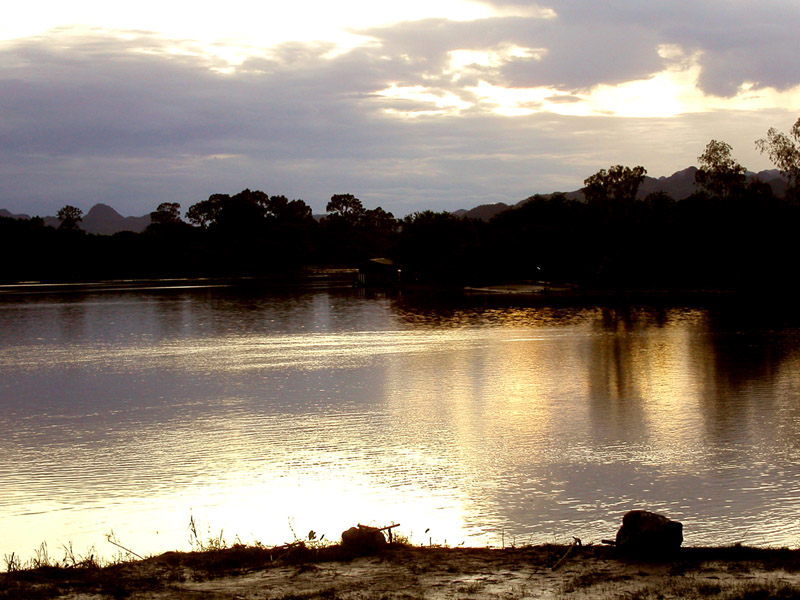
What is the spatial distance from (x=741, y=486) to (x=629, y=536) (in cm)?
500

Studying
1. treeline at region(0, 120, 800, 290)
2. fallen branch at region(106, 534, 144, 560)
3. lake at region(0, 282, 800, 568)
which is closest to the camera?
fallen branch at region(106, 534, 144, 560)

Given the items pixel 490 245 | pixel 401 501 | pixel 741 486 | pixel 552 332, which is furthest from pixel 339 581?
pixel 490 245

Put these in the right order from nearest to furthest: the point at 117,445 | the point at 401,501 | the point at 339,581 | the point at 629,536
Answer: the point at 339,581, the point at 629,536, the point at 401,501, the point at 117,445

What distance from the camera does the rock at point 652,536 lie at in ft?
27.5

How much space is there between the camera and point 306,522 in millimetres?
11562

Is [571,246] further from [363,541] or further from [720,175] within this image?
[363,541]

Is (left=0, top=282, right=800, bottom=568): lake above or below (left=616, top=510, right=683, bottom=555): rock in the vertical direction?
below

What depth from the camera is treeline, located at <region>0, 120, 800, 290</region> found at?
74125 mm

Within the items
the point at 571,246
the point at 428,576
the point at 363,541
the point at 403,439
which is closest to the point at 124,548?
the point at 363,541

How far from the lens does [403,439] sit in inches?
657

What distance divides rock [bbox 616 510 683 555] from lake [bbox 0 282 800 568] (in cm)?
181

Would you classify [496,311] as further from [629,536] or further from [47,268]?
[47,268]

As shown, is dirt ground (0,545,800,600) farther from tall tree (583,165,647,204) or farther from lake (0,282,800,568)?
tall tree (583,165,647,204)

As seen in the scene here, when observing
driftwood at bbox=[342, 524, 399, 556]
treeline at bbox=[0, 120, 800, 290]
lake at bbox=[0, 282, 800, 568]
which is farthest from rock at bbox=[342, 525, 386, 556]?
treeline at bbox=[0, 120, 800, 290]
